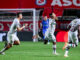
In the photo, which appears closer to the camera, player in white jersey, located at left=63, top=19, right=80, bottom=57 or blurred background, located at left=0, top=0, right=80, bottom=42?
player in white jersey, located at left=63, top=19, right=80, bottom=57

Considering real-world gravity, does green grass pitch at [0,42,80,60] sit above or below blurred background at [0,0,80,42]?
below

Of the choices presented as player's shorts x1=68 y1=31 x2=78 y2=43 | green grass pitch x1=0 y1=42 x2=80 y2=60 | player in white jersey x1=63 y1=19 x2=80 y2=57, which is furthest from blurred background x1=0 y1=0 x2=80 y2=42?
player in white jersey x1=63 y1=19 x2=80 y2=57

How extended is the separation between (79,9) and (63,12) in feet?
3.97

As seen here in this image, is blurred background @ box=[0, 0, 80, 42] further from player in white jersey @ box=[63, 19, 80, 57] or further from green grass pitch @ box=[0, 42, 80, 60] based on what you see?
player in white jersey @ box=[63, 19, 80, 57]

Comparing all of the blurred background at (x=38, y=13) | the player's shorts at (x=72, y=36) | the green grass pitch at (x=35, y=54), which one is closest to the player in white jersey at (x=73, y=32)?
the player's shorts at (x=72, y=36)


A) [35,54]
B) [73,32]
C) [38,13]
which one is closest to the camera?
[73,32]

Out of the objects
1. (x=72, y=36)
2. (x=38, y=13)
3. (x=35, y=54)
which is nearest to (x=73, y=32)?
(x=72, y=36)

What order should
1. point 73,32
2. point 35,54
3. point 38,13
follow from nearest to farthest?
point 73,32
point 35,54
point 38,13

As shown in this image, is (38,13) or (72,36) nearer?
(72,36)

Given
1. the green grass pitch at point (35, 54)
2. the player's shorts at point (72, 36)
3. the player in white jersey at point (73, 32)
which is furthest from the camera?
the player's shorts at point (72, 36)

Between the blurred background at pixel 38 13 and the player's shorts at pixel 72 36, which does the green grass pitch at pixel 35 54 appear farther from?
the blurred background at pixel 38 13

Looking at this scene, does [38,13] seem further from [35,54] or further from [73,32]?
[73,32]

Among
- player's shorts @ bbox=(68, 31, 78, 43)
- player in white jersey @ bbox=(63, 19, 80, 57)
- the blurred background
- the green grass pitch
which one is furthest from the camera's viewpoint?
the blurred background

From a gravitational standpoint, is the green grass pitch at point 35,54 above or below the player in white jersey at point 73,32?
below
